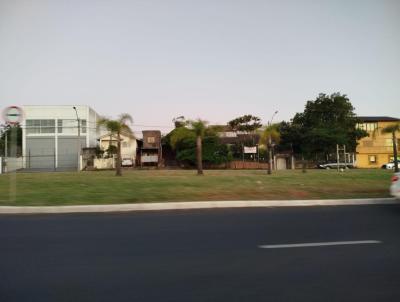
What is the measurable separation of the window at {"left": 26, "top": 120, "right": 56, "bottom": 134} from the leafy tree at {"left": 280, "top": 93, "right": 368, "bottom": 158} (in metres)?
36.5

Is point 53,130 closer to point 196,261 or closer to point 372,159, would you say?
point 372,159

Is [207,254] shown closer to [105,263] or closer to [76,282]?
[105,263]

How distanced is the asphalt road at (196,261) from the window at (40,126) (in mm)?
49085

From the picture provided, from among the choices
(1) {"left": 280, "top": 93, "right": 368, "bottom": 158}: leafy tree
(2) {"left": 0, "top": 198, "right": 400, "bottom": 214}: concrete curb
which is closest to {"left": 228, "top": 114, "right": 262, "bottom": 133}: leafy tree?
(1) {"left": 280, "top": 93, "right": 368, "bottom": 158}: leafy tree

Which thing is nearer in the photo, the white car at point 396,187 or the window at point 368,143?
the white car at point 396,187

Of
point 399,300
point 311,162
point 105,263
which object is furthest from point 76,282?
point 311,162

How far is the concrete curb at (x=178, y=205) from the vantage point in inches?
437

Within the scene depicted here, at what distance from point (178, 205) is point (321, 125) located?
172ft

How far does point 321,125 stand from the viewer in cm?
6009

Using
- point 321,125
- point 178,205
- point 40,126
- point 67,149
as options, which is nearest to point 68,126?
point 67,149

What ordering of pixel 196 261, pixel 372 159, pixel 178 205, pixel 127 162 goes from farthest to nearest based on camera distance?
pixel 372 159 → pixel 127 162 → pixel 178 205 → pixel 196 261

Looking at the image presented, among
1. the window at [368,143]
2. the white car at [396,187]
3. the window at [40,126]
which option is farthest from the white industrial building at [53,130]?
the white car at [396,187]

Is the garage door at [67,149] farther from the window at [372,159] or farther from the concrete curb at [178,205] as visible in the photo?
the window at [372,159]

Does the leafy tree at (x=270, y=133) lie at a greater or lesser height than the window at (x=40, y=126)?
lesser
